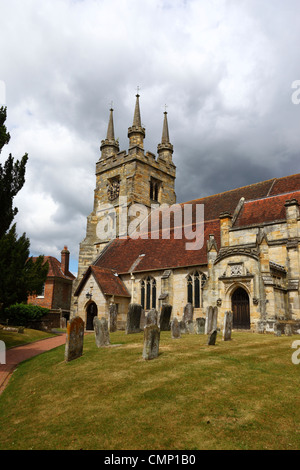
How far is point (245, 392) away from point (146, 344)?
3.76 metres

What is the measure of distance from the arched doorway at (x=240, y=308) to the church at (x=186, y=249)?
59mm

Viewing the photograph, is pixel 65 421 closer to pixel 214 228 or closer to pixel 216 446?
pixel 216 446

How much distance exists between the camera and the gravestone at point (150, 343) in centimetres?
1062

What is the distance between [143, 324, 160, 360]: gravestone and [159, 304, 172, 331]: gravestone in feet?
25.1

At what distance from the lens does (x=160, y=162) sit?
44906 mm

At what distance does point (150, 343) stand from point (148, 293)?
1714 centimetres

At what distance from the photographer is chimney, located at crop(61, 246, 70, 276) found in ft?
152

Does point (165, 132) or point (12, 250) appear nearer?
point (12, 250)

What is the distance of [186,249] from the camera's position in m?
27.4

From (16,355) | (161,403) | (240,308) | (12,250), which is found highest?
(12,250)

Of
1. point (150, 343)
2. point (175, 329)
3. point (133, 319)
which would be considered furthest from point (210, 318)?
point (150, 343)

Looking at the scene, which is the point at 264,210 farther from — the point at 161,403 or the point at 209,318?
the point at 161,403

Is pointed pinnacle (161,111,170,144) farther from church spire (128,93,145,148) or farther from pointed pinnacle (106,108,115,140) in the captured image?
pointed pinnacle (106,108,115,140)

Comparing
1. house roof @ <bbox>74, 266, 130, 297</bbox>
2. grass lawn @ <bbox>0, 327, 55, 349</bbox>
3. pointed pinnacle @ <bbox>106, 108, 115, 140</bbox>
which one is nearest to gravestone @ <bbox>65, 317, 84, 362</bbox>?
grass lawn @ <bbox>0, 327, 55, 349</bbox>
